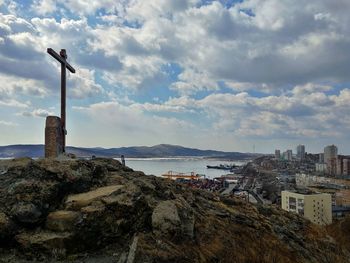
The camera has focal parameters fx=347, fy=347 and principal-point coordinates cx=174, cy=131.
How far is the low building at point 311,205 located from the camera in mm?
48944

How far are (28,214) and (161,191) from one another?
118 inches

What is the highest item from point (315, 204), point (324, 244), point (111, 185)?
point (111, 185)

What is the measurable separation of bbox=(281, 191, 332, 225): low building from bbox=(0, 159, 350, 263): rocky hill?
43.9m

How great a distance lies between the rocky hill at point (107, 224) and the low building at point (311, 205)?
144 feet

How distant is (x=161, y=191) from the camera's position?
322 inches

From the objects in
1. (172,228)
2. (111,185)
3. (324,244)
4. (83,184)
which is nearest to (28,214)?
(83,184)

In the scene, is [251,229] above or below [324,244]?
above

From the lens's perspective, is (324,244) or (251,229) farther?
(324,244)

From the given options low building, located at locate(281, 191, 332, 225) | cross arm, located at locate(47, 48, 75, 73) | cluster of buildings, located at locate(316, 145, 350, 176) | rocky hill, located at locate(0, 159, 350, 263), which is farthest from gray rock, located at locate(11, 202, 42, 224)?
cluster of buildings, located at locate(316, 145, 350, 176)

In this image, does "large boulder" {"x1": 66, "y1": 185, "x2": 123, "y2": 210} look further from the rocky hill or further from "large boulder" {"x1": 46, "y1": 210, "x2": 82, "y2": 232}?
"large boulder" {"x1": 46, "y1": 210, "x2": 82, "y2": 232}

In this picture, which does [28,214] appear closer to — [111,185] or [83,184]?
[83,184]

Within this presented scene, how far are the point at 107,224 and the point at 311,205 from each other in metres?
50.3

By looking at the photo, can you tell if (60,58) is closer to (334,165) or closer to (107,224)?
(107,224)

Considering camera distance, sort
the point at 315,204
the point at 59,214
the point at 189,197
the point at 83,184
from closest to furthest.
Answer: the point at 59,214 → the point at 83,184 → the point at 189,197 → the point at 315,204
